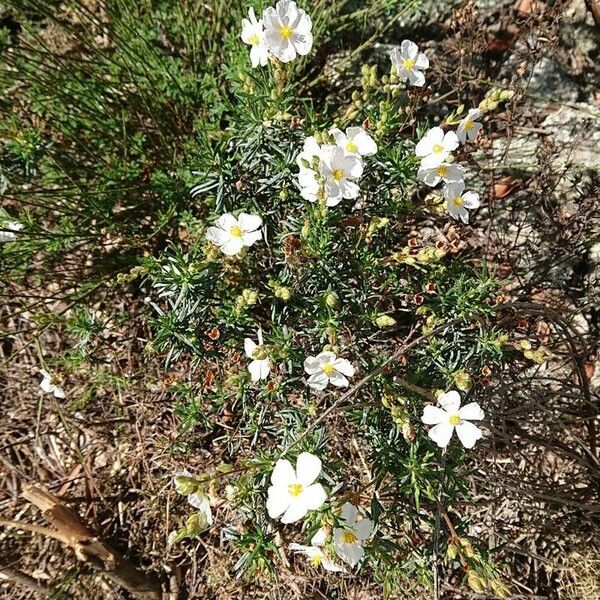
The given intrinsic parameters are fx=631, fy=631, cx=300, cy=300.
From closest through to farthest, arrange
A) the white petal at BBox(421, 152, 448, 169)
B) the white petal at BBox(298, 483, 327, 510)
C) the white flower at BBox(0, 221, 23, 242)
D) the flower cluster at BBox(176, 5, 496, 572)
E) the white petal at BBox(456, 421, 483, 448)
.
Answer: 1. the white petal at BBox(298, 483, 327, 510)
2. the flower cluster at BBox(176, 5, 496, 572)
3. the white petal at BBox(456, 421, 483, 448)
4. the white petal at BBox(421, 152, 448, 169)
5. the white flower at BBox(0, 221, 23, 242)

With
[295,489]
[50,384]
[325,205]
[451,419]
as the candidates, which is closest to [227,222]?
[325,205]

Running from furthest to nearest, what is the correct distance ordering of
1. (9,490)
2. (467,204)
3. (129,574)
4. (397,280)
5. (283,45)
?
(9,490) → (129,574) → (397,280) → (467,204) → (283,45)

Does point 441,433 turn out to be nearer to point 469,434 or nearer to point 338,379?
point 469,434

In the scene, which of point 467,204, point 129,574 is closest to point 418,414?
point 467,204

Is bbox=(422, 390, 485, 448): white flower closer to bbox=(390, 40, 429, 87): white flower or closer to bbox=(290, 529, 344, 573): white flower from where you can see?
bbox=(290, 529, 344, 573): white flower

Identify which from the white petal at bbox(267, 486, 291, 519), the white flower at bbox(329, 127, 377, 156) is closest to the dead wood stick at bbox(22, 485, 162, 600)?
the white petal at bbox(267, 486, 291, 519)

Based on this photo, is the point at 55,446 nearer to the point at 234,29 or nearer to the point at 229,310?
the point at 229,310
